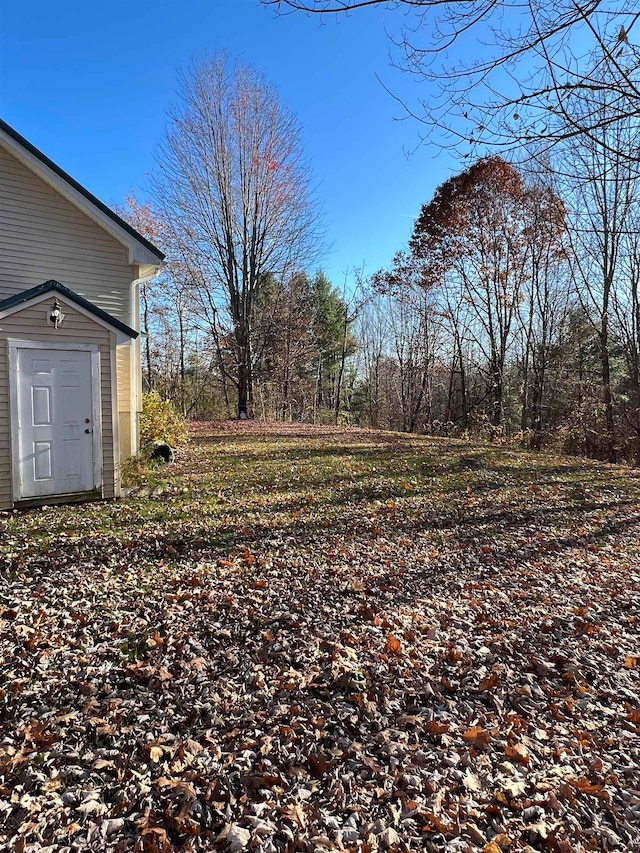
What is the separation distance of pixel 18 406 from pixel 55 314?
1.27 metres

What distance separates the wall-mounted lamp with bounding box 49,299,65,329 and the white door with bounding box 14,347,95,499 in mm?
363

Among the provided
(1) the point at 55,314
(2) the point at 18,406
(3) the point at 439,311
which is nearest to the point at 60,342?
(1) the point at 55,314

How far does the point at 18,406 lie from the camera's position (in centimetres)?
559

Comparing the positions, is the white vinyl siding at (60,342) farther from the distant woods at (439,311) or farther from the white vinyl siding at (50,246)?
the distant woods at (439,311)

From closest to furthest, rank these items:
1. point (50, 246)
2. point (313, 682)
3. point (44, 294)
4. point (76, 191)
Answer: point (313, 682), point (44, 294), point (76, 191), point (50, 246)

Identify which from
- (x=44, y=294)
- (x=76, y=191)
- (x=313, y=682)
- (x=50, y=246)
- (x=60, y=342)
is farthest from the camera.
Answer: (x=50, y=246)

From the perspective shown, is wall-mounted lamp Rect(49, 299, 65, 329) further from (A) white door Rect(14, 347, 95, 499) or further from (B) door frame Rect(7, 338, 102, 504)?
(A) white door Rect(14, 347, 95, 499)

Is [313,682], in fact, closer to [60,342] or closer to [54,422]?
[54,422]

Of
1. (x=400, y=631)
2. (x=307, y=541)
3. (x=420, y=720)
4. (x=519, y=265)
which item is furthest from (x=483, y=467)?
(x=519, y=265)

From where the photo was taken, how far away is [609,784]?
2.19 m

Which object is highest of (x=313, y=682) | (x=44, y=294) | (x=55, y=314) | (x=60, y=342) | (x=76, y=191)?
(x=76, y=191)

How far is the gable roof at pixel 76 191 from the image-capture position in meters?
6.37

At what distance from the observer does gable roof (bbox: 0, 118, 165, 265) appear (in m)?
6.37

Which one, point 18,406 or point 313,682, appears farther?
point 18,406
